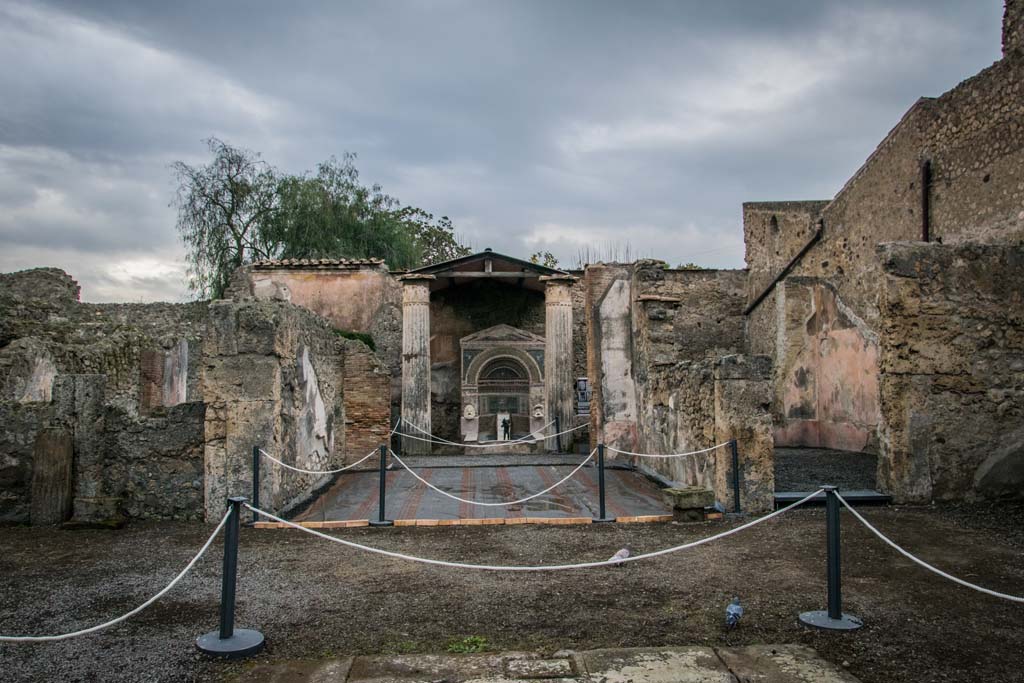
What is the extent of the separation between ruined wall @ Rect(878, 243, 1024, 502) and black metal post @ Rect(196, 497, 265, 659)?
6285 millimetres

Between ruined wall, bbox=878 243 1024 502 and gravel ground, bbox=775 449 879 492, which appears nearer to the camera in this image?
ruined wall, bbox=878 243 1024 502

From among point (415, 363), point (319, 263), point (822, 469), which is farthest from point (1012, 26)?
point (319, 263)

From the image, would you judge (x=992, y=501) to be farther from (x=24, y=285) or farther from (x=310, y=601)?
(x=24, y=285)

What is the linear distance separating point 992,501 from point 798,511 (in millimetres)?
1963

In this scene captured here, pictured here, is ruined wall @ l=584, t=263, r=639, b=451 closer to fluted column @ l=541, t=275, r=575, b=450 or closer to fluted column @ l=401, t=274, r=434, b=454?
fluted column @ l=541, t=275, r=575, b=450

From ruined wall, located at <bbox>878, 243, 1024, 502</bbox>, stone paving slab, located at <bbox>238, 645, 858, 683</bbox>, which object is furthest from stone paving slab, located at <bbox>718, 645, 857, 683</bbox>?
ruined wall, located at <bbox>878, 243, 1024, 502</bbox>

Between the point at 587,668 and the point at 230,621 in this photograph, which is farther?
the point at 230,621

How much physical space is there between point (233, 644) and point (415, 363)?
44.2ft

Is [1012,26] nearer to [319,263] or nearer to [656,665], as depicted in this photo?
[656,665]

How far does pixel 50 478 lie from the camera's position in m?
6.59

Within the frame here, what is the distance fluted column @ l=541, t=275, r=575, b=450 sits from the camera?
16808mm

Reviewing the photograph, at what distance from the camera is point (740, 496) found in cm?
702

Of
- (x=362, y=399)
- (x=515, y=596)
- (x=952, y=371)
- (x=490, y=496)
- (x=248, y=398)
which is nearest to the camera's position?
(x=515, y=596)

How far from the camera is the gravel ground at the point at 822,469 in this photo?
8109 millimetres
